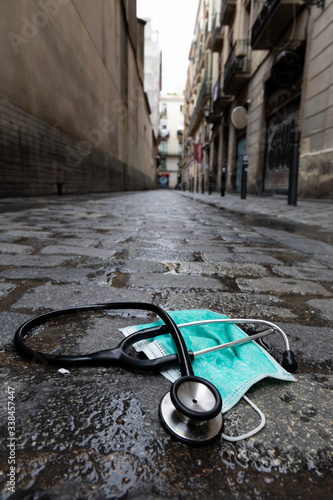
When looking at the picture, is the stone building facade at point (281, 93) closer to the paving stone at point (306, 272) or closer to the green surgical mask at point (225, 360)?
the paving stone at point (306, 272)

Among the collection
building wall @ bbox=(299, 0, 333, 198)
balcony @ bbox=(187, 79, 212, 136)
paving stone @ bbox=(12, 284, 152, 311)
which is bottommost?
paving stone @ bbox=(12, 284, 152, 311)

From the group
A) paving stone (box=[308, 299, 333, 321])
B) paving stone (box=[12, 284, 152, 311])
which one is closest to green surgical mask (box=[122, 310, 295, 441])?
paving stone (box=[12, 284, 152, 311])

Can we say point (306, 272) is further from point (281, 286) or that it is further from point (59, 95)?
point (59, 95)

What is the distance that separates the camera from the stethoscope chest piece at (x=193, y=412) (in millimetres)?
588

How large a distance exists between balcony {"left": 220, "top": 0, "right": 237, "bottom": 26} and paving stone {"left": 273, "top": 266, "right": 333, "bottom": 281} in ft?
60.4

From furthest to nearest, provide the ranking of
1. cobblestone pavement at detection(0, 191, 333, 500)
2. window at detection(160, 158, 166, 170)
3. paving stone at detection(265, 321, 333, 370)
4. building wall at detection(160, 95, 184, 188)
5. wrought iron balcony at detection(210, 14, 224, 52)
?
window at detection(160, 158, 166, 170) < building wall at detection(160, 95, 184, 188) < wrought iron balcony at detection(210, 14, 224, 52) < paving stone at detection(265, 321, 333, 370) < cobblestone pavement at detection(0, 191, 333, 500)

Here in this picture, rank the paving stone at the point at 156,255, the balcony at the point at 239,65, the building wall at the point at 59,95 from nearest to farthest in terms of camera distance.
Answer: the paving stone at the point at 156,255 → the building wall at the point at 59,95 → the balcony at the point at 239,65

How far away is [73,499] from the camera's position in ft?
1.63

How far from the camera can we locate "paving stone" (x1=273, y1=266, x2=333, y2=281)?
1.82 metres

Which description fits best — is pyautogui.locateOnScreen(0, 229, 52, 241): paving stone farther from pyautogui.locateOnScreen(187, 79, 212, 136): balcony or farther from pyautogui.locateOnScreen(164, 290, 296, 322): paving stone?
pyautogui.locateOnScreen(187, 79, 212, 136): balcony

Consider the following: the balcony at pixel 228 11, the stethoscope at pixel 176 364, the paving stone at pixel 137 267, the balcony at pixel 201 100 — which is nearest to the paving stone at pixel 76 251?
the paving stone at pixel 137 267

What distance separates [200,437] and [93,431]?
0.21 meters

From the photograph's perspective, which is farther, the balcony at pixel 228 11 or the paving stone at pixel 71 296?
the balcony at pixel 228 11

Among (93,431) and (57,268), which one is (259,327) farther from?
(57,268)
